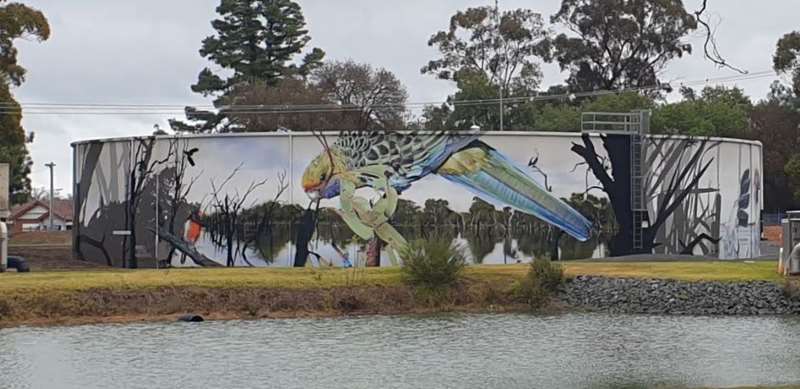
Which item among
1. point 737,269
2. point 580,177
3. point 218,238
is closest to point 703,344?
point 737,269

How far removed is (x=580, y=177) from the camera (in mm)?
43656

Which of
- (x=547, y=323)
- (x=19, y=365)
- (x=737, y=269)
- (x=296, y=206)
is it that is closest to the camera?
(x=19, y=365)

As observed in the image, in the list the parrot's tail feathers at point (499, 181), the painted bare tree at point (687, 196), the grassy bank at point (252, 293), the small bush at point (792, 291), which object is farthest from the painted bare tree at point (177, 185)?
the small bush at point (792, 291)

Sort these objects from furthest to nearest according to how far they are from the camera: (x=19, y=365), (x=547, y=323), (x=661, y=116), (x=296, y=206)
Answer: (x=661, y=116)
(x=296, y=206)
(x=547, y=323)
(x=19, y=365)

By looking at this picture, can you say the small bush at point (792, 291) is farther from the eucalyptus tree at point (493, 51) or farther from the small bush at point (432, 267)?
the eucalyptus tree at point (493, 51)

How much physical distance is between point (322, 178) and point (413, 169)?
3.31 metres

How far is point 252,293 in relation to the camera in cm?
3309

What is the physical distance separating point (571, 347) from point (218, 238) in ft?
68.9

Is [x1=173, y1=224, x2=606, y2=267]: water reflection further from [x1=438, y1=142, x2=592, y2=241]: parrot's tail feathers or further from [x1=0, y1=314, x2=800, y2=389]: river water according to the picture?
[x1=0, y1=314, x2=800, y2=389]: river water

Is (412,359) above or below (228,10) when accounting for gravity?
below

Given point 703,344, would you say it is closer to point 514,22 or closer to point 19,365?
point 19,365

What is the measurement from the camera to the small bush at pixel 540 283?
34.0m

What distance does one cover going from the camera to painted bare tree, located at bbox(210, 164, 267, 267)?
42625mm

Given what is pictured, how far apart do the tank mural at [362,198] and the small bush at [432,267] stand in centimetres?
667
